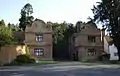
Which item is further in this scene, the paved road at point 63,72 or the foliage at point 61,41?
the foliage at point 61,41

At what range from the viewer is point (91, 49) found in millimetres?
72562

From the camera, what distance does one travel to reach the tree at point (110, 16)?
5806 centimetres

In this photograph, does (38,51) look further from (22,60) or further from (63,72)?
(63,72)

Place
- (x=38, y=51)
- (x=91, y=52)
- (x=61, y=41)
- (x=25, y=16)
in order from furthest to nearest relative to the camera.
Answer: (x=25, y=16) → (x=61, y=41) → (x=91, y=52) → (x=38, y=51)

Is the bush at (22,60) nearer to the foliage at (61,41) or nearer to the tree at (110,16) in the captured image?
the tree at (110,16)

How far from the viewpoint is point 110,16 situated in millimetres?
59500

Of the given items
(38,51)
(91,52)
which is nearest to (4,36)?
(38,51)

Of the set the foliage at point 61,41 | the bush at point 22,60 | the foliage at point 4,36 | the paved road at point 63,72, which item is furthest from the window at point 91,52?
the paved road at point 63,72

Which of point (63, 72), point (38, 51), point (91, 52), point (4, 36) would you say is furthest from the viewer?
point (91, 52)

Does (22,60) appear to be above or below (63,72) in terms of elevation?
above

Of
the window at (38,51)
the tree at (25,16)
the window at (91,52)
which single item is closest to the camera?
the window at (38,51)

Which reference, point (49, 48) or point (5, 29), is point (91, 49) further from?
point (5, 29)

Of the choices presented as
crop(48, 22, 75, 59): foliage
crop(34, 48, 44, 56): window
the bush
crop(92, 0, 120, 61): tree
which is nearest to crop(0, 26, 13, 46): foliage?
the bush

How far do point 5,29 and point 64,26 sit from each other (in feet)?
124
